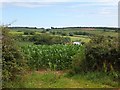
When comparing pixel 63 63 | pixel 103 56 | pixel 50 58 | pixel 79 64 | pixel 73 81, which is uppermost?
pixel 103 56

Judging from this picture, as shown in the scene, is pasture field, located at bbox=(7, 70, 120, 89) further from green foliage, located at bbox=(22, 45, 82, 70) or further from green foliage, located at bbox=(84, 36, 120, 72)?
green foliage, located at bbox=(22, 45, 82, 70)

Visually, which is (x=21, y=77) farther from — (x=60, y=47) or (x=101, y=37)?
(x=60, y=47)

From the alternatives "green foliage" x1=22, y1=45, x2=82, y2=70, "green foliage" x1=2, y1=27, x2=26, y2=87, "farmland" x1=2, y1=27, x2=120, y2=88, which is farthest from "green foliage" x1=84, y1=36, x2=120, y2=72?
"green foliage" x1=2, y1=27, x2=26, y2=87

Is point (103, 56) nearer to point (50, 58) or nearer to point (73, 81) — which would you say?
point (73, 81)

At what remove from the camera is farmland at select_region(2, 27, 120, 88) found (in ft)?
36.7

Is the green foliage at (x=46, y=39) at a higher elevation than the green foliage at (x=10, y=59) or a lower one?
lower

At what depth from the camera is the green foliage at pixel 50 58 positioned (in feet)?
65.4

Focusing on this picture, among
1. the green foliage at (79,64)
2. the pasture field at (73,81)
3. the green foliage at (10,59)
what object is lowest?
the pasture field at (73,81)

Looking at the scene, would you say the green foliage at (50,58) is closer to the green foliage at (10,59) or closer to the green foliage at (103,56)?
the green foliage at (103,56)

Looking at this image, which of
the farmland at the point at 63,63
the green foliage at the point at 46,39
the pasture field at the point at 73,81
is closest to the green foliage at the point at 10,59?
the farmland at the point at 63,63

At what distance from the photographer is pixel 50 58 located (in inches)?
809

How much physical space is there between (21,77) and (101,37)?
6.44 metres

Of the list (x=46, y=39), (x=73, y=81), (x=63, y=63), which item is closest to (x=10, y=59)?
(x=73, y=81)

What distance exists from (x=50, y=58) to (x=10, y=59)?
9607mm
